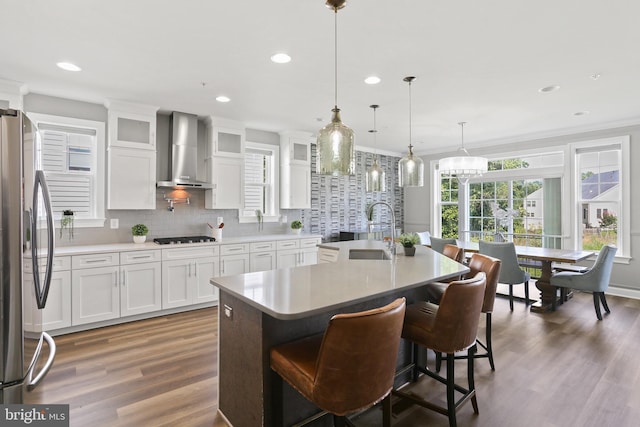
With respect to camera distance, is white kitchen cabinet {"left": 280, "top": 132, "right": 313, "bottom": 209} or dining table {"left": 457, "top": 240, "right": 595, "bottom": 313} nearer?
dining table {"left": 457, "top": 240, "right": 595, "bottom": 313}

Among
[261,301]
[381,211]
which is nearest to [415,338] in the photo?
[261,301]

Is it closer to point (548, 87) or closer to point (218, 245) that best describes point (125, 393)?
point (218, 245)

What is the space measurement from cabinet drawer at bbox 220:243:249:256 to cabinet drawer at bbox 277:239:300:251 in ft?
1.79

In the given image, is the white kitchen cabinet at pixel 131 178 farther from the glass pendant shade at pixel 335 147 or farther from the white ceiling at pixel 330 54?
the glass pendant shade at pixel 335 147

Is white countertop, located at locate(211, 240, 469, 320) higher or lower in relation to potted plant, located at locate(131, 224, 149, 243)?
lower

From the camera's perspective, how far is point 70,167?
4086 mm

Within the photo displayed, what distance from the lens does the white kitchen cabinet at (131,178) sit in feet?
13.5

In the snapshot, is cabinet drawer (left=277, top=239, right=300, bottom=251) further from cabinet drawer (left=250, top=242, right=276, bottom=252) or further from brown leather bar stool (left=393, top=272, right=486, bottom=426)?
brown leather bar stool (left=393, top=272, right=486, bottom=426)

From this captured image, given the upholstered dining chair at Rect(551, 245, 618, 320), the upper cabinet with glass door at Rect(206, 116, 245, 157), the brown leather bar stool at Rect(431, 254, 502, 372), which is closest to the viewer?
the brown leather bar stool at Rect(431, 254, 502, 372)

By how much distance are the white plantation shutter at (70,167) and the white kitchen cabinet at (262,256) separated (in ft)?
6.76

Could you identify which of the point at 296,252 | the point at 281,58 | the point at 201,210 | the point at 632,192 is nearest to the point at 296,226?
the point at 296,252

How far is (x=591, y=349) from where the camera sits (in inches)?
126

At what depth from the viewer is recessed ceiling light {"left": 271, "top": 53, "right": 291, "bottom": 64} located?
292 centimetres

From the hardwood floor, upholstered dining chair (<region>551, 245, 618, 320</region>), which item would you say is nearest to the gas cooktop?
the hardwood floor
